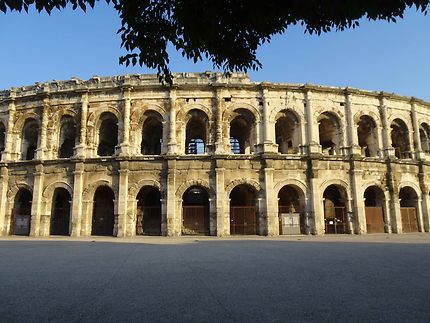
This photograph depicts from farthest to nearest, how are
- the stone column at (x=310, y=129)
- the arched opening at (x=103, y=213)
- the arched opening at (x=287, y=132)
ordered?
the arched opening at (x=103, y=213)
the arched opening at (x=287, y=132)
the stone column at (x=310, y=129)

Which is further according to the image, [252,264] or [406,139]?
[406,139]

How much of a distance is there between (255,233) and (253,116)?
6769mm

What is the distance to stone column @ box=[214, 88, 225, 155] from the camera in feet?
56.1

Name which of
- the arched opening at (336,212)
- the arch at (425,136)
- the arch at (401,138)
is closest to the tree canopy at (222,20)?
the arched opening at (336,212)

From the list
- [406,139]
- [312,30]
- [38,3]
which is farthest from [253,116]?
[38,3]

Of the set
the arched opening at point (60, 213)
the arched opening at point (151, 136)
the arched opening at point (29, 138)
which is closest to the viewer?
the arched opening at point (60, 213)

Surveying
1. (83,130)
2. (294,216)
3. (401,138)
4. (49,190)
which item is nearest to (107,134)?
(83,130)

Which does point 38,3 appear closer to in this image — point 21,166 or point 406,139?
point 21,166

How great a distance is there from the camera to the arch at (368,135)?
19469 mm

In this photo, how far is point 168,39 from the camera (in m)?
4.27

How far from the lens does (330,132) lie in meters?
20.1

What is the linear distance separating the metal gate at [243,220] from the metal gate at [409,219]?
9.48 m

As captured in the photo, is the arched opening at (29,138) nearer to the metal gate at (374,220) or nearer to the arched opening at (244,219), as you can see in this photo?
the arched opening at (244,219)

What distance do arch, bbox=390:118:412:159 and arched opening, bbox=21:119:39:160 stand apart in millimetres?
23337
